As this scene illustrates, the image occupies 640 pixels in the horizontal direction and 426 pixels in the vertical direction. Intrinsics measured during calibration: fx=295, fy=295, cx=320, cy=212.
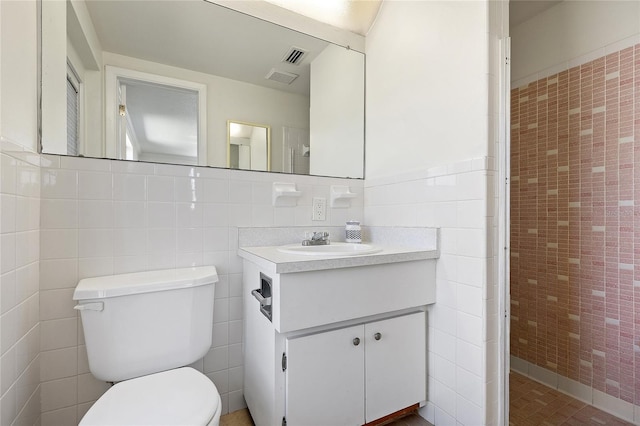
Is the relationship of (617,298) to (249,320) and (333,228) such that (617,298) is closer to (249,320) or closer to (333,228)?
(333,228)

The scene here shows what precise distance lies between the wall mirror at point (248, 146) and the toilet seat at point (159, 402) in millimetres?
982

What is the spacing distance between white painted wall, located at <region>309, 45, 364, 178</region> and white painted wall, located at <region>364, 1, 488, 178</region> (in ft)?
0.25

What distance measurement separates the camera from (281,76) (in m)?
1.76

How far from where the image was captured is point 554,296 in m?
1.81

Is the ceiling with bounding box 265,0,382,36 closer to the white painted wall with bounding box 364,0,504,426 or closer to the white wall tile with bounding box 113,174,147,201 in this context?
the white painted wall with bounding box 364,0,504,426

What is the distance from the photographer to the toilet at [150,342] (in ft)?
2.99

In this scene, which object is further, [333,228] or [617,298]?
[333,228]

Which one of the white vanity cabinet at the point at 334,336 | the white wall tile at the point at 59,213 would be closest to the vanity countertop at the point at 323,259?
the white vanity cabinet at the point at 334,336

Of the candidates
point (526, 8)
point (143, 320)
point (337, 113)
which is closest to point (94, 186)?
point (143, 320)

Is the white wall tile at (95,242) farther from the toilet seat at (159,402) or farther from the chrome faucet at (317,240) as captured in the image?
the chrome faucet at (317,240)

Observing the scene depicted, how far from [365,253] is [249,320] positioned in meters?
0.65

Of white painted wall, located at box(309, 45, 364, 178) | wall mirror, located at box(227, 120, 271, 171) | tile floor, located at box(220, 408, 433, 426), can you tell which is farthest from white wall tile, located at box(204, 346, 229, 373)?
white painted wall, located at box(309, 45, 364, 178)

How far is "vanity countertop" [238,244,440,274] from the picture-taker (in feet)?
3.46

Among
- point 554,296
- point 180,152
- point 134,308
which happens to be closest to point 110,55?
point 180,152
